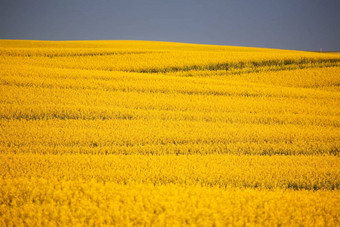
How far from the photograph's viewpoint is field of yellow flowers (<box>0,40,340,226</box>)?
5.58 metres

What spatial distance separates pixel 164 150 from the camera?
397 inches

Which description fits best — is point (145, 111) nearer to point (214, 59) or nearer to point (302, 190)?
point (302, 190)

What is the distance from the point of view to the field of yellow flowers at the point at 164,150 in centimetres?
558

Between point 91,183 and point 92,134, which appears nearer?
point 91,183

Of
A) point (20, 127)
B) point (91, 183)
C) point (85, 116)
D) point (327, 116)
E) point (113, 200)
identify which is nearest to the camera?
point (113, 200)

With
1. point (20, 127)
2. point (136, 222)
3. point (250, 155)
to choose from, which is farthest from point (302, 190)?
point (20, 127)

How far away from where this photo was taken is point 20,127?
11758mm

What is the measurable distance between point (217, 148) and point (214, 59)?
17037 mm

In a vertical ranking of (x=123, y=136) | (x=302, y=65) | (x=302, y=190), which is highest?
(x=302, y=65)

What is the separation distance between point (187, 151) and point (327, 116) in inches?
314

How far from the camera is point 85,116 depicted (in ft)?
43.3

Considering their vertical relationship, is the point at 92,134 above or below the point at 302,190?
above

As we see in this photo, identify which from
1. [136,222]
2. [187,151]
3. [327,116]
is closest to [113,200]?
[136,222]

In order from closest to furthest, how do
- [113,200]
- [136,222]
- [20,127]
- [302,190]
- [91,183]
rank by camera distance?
1. [136,222]
2. [113,200]
3. [91,183]
4. [302,190]
5. [20,127]
